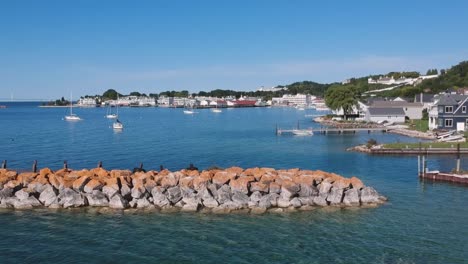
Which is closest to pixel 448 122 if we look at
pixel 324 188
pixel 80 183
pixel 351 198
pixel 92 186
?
pixel 351 198

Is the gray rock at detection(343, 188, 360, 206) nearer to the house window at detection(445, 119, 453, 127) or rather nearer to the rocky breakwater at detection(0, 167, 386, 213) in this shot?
the rocky breakwater at detection(0, 167, 386, 213)

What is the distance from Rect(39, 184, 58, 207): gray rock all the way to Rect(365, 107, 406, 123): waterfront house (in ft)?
271

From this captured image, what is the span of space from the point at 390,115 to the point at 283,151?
47920 millimetres

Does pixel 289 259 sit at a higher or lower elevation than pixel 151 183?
lower

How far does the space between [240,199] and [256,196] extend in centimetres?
105

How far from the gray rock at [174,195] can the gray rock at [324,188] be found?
29.8ft

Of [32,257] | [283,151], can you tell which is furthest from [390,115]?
[32,257]

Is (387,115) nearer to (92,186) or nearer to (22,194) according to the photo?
(92,186)

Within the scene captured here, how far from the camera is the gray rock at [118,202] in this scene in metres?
27.6

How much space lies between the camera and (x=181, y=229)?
78.4 ft

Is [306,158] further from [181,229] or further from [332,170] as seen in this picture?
[181,229]

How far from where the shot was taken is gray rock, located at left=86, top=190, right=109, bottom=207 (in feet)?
92.1

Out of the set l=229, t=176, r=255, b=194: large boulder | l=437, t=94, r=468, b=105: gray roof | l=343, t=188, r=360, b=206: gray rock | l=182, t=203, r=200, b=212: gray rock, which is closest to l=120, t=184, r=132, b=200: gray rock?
l=182, t=203, r=200, b=212: gray rock

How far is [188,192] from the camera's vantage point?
28.5m
